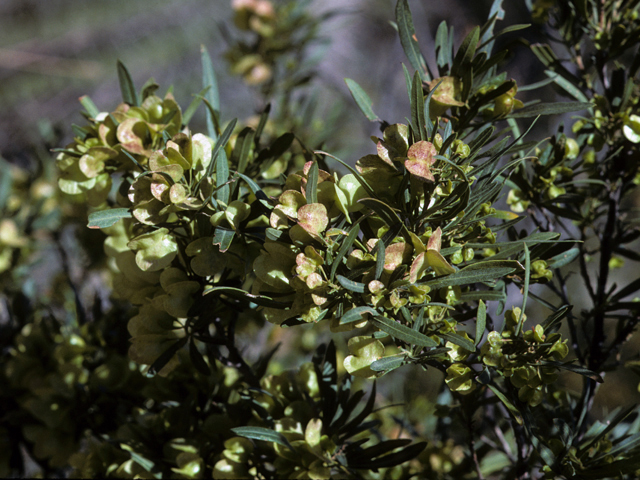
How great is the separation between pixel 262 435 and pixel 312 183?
0.24 m

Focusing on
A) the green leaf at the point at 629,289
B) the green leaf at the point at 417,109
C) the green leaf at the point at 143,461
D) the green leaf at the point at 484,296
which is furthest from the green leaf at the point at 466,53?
the green leaf at the point at 143,461

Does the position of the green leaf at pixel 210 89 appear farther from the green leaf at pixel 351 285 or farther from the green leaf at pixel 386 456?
the green leaf at pixel 386 456

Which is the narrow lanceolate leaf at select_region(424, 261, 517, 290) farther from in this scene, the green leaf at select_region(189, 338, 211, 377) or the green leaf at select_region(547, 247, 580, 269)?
the green leaf at select_region(189, 338, 211, 377)

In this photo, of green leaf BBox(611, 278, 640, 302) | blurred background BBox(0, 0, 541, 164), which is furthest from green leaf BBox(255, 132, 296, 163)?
blurred background BBox(0, 0, 541, 164)

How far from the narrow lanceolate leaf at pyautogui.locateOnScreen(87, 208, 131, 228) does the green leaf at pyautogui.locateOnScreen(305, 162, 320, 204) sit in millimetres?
176

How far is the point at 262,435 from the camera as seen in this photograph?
427 mm

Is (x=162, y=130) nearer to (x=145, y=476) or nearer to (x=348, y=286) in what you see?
(x=348, y=286)

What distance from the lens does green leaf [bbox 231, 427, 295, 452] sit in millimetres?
422

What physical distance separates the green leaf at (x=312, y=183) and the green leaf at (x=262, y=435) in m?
0.22

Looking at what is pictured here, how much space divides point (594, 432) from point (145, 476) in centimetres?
49

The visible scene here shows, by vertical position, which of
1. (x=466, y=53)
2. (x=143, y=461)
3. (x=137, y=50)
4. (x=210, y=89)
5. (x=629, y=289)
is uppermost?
(x=466, y=53)

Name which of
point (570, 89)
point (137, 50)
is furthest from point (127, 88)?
point (137, 50)

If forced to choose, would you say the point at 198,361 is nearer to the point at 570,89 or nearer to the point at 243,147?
the point at 243,147

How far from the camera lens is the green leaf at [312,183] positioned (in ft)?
1.16
